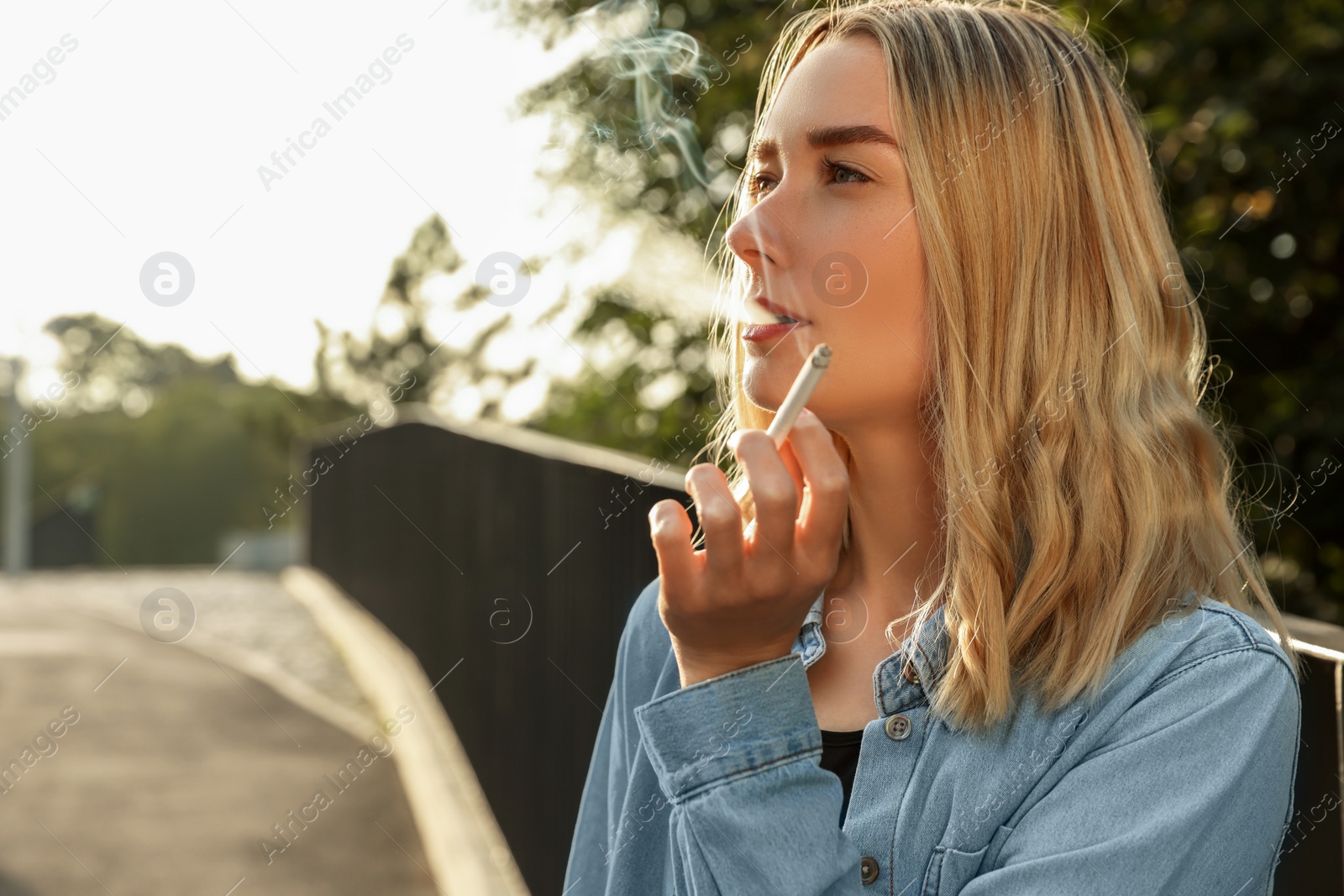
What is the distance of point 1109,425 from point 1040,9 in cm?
92

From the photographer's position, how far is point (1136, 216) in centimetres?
207

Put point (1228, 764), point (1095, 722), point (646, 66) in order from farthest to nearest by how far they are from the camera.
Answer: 1. point (646, 66)
2. point (1095, 722)
3. point (1228, 764)

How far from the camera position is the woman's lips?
1.99m

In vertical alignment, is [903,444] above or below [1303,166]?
above

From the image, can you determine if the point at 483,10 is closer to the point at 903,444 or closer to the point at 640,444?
the point at 640,444

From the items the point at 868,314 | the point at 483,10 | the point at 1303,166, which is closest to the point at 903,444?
the point at 868,314

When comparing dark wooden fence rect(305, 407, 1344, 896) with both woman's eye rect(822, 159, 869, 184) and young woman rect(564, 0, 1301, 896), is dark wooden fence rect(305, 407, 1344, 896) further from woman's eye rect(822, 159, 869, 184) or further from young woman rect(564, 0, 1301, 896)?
woman's eye rect(822, 159, 869, 184)

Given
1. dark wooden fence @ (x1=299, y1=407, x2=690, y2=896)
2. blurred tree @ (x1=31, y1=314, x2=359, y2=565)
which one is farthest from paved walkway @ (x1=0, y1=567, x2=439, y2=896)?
blurred tree @ (x1=31, y1=314, x2=359, y2=565)

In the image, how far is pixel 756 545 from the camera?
65.7 inches

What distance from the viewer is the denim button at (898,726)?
189cm

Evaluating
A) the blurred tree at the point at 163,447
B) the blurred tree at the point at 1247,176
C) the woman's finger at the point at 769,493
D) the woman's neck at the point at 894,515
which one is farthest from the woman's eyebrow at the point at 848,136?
the blurred tree at the point at 163,447

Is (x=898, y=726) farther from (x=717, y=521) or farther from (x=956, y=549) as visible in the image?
(x=717, y=521)

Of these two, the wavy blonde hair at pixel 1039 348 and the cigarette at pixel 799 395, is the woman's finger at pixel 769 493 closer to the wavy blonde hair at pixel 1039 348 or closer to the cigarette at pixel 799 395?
the cigarette at pixel 799 395

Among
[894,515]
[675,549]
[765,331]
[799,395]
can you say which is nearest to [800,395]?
[799,395]
